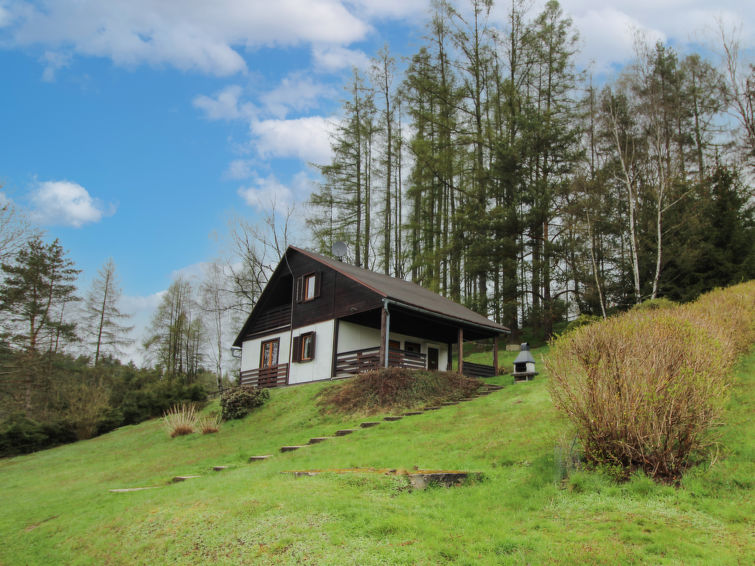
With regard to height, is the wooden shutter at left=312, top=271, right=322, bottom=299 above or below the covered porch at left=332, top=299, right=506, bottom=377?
above

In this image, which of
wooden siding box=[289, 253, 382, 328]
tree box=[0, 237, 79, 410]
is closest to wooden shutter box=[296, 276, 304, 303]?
wooden siding box=[289, 253, 382, 328]

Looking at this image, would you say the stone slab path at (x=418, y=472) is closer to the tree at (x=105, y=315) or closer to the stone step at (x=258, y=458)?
the stone step at (x=258, y=458)

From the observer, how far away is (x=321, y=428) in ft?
43.9

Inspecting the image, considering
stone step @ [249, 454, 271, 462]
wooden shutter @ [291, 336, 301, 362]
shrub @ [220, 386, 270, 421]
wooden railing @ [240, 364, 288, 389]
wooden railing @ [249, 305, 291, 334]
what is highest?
wooden railing @ [249, 305, 291, 334]

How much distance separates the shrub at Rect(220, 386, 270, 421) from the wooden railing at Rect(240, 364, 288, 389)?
3368 mm

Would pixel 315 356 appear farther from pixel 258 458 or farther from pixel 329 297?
pixel 258 458

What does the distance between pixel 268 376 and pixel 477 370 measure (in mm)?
9163

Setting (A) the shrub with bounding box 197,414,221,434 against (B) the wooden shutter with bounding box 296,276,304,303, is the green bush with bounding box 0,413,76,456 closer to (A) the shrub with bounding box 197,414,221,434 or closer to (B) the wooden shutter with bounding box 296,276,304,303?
(A) the shrub with bounding box 197,414,221,434

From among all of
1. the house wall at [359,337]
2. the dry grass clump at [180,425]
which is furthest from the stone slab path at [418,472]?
the dry grass clump at [180,425]

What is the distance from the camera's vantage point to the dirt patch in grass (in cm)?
1430

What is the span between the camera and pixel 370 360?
17.8 metres

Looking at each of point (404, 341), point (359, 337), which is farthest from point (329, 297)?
point (404, 341)

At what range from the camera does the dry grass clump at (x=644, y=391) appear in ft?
19.1

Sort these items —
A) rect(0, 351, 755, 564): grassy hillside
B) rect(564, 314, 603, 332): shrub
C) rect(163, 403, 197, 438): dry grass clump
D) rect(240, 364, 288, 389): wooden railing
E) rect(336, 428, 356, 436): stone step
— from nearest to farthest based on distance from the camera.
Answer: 1. rect(0, 351, 755, 564): grassy hillside
2. rect(564, 314, 603, 332): shrub
3. rect(336, 428, 356, 436): stone step
4. rect(163, 403, 197, 438): dry grass clump
5. rect(240, 364, 288, 389): wooden railing
